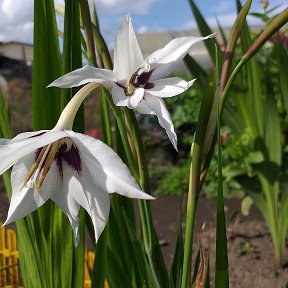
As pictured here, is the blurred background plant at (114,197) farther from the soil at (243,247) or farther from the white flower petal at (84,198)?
the soil at (243,247)

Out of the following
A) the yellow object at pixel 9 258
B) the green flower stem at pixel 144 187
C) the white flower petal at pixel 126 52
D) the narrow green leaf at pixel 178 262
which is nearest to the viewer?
the white flower petal at pixel 126 52

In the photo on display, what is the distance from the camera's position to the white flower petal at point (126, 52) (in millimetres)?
614

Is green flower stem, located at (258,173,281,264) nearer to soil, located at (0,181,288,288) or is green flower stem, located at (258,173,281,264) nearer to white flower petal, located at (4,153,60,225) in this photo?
soil, located at (0,181,288,288)

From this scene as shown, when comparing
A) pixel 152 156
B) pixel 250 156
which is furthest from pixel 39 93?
pixel 152 156

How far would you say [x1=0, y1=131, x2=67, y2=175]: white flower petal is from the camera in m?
0.53

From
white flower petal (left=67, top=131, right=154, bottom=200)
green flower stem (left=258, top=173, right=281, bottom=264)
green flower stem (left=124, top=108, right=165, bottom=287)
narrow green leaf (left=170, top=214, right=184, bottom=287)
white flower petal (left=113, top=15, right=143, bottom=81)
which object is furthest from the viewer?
green flower stem (left=258, top=173, right=281, bottom=264)

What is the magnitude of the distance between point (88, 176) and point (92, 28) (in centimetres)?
29

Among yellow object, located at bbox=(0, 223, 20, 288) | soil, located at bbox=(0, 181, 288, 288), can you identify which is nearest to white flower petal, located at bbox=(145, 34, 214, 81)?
soil, located at bbox=(0, 181, 288, 288)

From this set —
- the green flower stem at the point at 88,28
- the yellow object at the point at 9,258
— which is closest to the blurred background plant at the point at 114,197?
the green flower stem at the point at 88,28

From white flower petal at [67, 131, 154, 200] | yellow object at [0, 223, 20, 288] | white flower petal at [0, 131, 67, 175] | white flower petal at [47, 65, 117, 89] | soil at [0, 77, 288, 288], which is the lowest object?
soil at [0, 77, 288, 288]

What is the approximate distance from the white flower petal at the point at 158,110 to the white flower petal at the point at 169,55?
0.04 m

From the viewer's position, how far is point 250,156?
2189mm

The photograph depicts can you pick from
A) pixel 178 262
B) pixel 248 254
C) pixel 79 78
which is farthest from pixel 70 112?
pixel 248 254

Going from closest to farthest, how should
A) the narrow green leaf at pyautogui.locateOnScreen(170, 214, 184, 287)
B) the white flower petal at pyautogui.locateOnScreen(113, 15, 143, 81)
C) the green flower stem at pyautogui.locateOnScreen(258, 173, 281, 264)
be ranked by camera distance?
the white flower petal at pyautogui.locateOnScreen(113, 15, 143, 81), the narrow green leaf at pyautogui.locateOnScreen(170, 214, 184, 287), the green flower stem at pyautogui.locateOnScreen(258, 173, 281, 264)
